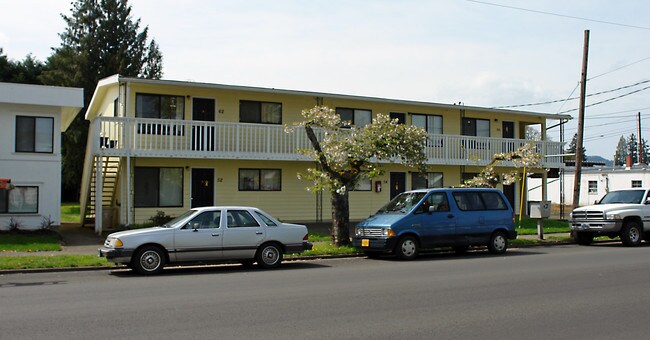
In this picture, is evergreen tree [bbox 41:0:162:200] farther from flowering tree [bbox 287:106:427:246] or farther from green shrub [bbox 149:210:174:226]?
flowering tree [bbox 287:106:427:246]

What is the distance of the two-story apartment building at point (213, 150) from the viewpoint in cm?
2358

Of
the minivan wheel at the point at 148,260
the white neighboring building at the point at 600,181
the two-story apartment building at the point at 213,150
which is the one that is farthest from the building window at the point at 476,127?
the minivan wheel at the point at 148,260

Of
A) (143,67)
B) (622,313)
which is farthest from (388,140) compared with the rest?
(143,67)

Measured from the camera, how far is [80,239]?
21.1 m

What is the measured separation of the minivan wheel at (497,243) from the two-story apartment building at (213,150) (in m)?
7.74

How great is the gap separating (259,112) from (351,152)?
31.0 ft

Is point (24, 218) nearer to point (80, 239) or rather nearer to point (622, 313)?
point (80, 239)

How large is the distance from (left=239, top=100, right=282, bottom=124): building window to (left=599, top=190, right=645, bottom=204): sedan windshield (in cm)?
1312

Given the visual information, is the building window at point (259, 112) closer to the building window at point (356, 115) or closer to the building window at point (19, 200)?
the building window at point (356, 115)

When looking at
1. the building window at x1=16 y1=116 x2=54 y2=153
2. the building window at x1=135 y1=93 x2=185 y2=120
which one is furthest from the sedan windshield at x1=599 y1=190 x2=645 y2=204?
the building window at x1=16 y1=116 x2=54 y2=153

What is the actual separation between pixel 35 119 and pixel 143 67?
93.2 ft

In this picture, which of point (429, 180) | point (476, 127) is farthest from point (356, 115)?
point (476, 127)

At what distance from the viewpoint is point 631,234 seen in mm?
21234

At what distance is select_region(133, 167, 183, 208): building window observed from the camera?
24.5 metres
